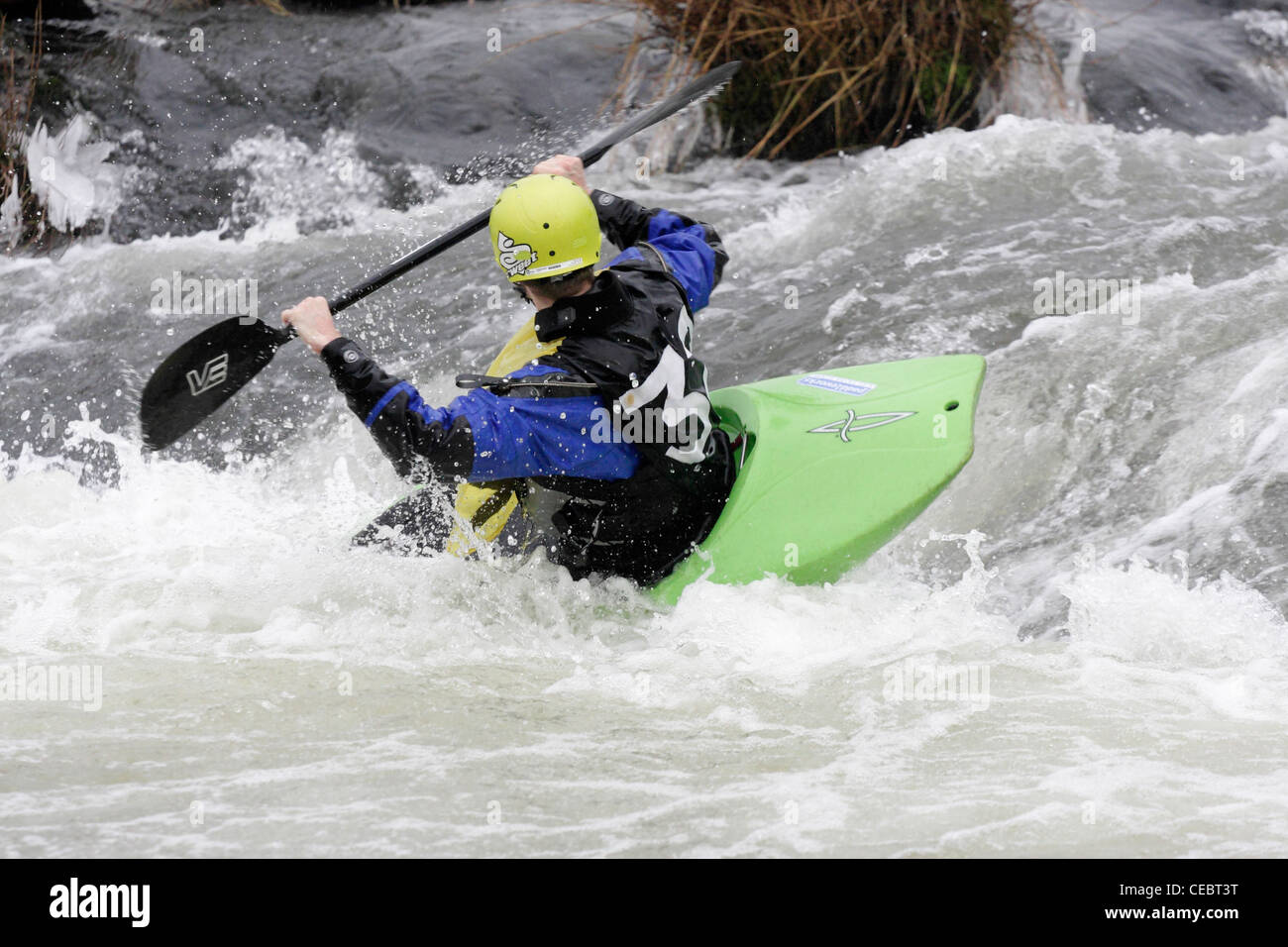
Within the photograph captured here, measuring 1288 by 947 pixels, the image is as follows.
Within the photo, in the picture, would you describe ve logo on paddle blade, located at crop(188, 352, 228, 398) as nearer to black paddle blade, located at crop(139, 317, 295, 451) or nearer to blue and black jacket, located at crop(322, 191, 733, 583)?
black paddle blade, located at crop(139, 317, 295, 451)

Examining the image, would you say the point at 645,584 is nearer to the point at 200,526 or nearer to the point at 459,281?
the point at 200,526

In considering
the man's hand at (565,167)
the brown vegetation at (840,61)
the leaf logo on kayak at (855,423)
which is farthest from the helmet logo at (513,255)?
the brown vegetation at (840,61)

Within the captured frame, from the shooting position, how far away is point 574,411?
3373mm

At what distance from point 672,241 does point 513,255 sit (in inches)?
32.3

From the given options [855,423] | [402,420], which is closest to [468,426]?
[402,420]

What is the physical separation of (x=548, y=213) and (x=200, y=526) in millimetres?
2053

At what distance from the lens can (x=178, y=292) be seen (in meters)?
6.90

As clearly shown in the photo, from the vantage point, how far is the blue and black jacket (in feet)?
10.7

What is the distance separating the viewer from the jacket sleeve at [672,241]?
13.1 ft

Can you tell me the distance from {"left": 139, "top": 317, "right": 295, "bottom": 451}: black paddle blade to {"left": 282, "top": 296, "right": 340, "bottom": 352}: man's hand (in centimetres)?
60

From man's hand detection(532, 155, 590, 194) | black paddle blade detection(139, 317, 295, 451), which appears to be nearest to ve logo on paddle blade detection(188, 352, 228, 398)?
black paddle blade detection(139, 317, 295, 451)

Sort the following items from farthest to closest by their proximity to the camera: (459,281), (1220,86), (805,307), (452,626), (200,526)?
(1220,86) → (459,281) → (805,307) → (200,526) → (452,626)

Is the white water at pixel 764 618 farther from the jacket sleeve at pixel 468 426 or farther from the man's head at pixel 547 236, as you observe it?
the man's head at pixel 547 236

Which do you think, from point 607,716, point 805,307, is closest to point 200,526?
point 607,716
